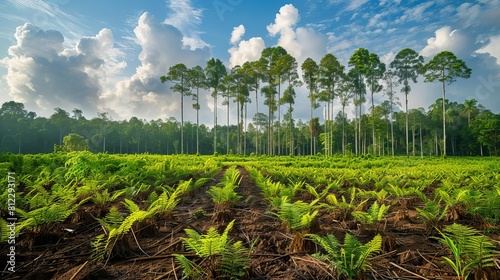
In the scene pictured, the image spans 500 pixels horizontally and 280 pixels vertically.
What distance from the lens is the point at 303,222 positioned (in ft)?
9.00

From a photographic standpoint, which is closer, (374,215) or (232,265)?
(232,265)

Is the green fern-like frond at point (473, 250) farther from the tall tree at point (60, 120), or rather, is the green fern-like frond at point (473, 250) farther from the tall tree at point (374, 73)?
the tall tree at point (60, 120)

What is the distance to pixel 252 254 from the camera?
2436 millimetres

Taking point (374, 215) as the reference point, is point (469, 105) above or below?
above

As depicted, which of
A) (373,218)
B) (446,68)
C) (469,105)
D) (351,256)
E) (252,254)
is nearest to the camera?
(351,256)

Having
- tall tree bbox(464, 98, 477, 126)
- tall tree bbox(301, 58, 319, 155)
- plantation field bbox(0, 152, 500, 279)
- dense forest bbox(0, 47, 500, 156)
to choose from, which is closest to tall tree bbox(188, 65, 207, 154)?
dense forest bbox(0, 47, 500, 156)

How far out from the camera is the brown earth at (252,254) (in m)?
2.12

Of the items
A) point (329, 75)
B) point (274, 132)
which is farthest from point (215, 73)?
point (274, 132)

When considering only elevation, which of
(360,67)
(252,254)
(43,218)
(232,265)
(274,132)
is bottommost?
(252,254)

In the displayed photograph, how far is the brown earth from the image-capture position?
2.12m

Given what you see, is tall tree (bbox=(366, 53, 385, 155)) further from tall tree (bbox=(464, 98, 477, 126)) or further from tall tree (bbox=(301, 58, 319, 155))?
tall tree (bbox=(464, 98, 477, 126))

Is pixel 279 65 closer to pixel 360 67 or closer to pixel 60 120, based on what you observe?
pixel 360 67

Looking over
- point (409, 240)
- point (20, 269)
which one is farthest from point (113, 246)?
point (409, 240)

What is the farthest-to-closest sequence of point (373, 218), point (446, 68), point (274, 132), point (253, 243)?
1. point (274, 132)
2. point (446, 68)
3. point (373, 218)
4. point (253, 243)
